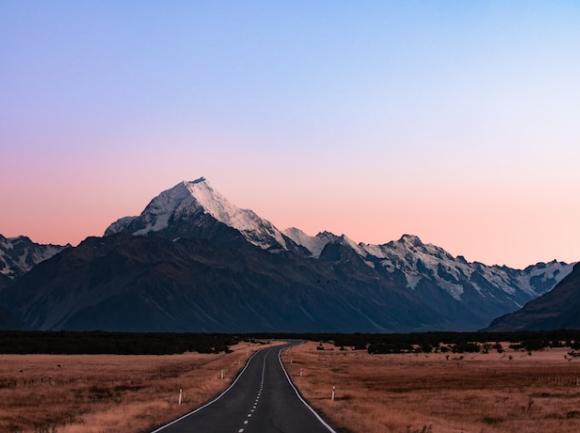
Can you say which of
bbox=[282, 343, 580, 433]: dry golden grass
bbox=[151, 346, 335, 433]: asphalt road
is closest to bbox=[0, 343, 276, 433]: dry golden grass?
bbox=[151, 346, 335, 433]: asphalt road

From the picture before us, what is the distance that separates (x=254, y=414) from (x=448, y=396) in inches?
698

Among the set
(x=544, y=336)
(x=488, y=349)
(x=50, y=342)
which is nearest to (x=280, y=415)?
(x=488, y=349)

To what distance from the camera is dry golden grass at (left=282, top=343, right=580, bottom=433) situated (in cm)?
3506

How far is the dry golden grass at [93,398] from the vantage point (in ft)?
113

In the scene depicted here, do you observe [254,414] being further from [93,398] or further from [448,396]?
[448,396]

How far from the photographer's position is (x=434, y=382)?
64562mm

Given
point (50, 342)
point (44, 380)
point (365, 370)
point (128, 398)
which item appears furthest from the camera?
point (50, 342)

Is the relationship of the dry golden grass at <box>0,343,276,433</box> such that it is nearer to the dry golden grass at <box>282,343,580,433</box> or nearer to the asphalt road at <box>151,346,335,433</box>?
the asphalt road at <box>151,346,335,433</box>

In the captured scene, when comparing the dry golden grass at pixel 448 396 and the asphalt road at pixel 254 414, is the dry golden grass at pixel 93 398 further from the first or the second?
the dry golden grass at pixel 448 396

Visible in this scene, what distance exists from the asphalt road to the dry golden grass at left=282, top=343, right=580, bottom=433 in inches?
49.9

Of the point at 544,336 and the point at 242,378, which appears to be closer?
the point at 242,378

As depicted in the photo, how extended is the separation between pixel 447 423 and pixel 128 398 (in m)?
21.1

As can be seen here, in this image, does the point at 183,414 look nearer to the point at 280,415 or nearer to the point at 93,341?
the point at 280,415

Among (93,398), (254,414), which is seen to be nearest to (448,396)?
(254,414)
